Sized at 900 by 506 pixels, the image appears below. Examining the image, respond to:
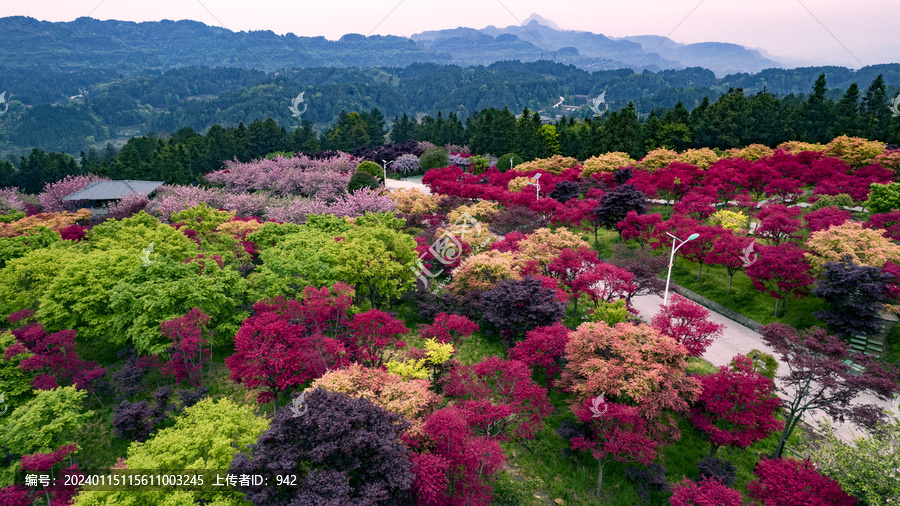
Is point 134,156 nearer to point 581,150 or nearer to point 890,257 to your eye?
point 581,150

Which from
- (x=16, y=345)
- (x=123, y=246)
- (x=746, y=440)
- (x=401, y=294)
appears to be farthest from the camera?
(x=123, y=246)

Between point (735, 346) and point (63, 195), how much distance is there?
190 ft

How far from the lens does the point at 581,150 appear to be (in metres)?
52.1

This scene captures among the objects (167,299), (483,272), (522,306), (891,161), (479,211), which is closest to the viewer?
(167,299)

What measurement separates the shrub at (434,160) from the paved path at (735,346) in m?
35.1

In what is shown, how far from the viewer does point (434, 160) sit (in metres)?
53.2

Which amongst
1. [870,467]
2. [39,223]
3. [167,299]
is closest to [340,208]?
[167,299]

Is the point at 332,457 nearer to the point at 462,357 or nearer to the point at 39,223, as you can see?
the point at 462,357

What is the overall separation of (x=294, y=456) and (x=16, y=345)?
14.1 metres

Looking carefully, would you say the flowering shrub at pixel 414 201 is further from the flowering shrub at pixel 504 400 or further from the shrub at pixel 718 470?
the shrub at pixel 718 470

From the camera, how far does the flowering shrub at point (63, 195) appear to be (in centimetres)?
4222

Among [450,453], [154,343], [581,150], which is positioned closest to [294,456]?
[450,453]

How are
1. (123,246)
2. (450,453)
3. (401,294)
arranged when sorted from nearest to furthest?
(450,453)
(401,294)
(123,246)

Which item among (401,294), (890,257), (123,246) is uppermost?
(890,257)
